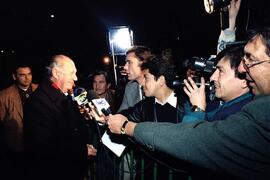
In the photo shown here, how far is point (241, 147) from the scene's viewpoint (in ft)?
4.58

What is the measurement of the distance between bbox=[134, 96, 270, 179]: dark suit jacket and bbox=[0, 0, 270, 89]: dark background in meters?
15.7

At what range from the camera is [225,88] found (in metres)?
2.65

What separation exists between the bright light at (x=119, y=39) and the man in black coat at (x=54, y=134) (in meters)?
2.21

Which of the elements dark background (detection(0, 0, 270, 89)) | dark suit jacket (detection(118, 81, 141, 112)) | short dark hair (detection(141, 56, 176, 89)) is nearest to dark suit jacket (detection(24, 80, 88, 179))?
dark suit jacket (detection(118, 81, 141, 112))

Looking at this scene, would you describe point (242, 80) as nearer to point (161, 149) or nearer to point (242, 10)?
point (161, 149)

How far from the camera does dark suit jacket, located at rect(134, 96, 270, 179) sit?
1365 millimetres

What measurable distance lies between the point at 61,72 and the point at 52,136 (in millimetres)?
977

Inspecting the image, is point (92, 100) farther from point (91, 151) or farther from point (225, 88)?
point (225, 88)

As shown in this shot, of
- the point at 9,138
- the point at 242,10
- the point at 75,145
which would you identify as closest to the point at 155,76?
the point at 75,145

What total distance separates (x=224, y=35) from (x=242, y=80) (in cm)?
100

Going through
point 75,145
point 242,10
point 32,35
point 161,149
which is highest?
point 32,35

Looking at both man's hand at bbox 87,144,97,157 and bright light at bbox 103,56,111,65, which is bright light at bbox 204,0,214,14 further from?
bright light at bbox 103,56,111,65

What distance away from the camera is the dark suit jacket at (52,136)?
11.0 ft

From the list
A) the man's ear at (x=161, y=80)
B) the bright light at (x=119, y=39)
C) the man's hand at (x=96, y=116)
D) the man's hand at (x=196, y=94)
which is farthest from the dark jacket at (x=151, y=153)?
the bright light at (x=119, y=39)
